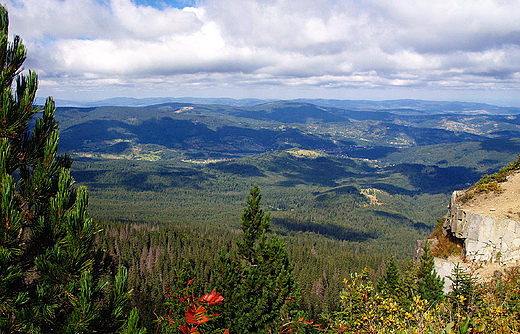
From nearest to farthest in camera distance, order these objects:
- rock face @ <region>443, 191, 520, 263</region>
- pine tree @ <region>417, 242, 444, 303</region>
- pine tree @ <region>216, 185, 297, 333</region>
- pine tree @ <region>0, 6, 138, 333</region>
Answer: pine tree @ <region>0, 6, 138, 333</region> < rock face @ <region>443, 191, 520, 263</region> < pine tree @ <region>417, 242, 444, 303</region> < pine tree @ <region>216, 185, 297, 333</region>

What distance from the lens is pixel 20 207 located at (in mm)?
9406

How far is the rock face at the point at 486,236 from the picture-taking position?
2752 centimetres

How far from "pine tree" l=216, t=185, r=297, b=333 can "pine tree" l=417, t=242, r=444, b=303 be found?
11.6m

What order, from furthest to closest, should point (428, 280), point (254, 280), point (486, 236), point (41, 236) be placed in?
point (254, 280)
point (428, 280)
point (486, 236)
point (41, 236)

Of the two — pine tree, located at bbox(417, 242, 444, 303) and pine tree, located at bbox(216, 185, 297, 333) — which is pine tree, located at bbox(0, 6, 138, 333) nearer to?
pine tree, located at bbox(216, 185, 297, 333)

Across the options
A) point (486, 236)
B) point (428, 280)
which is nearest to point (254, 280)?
point (428, 280)

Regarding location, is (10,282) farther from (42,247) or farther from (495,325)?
(495,325)

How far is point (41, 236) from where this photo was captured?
955cm

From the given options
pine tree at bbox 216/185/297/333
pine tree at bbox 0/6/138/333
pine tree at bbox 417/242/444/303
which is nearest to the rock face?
pine tree at bbox 417/242/444/303


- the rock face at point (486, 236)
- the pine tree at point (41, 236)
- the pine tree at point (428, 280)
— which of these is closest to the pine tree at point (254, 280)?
the pine tree at point (428, 280)

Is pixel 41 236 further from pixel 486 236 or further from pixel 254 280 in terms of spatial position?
pixel 486 236

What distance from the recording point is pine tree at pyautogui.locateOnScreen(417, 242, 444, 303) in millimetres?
28186

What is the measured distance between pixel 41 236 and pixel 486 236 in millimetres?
33229

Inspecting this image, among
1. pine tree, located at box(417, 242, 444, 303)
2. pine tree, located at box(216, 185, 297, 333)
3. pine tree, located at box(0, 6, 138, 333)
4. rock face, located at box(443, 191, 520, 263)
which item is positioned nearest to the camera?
pine tree, located at box(0, 6, 138, 333)
